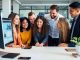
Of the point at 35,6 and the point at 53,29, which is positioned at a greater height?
the point at 35,6

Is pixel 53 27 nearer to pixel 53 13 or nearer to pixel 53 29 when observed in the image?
pixel 53 29

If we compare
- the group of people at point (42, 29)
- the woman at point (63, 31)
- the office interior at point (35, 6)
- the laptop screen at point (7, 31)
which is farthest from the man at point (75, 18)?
the office interior at point (35, 6)

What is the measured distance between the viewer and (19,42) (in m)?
3.36

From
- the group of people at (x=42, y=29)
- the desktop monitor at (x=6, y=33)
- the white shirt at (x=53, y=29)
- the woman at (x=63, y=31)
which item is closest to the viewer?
the desktop monitor at (x=6, y=33)

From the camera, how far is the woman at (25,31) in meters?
3.59

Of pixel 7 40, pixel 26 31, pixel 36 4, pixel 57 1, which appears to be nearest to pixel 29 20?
pixel 26 31

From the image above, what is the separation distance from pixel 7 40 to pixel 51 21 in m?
1.61

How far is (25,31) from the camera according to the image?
370 centimetres

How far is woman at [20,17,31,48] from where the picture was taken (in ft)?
11.8

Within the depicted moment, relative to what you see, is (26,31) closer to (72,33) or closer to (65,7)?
(72,33)

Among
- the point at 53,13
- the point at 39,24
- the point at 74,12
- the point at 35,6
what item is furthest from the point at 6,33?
the point at 35,6

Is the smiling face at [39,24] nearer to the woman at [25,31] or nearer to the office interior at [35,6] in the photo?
the woman at [25,31]

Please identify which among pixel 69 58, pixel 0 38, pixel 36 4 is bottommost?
pixel 69 58

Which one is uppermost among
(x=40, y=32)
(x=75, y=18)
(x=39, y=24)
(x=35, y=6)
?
(x=35, y=6)
